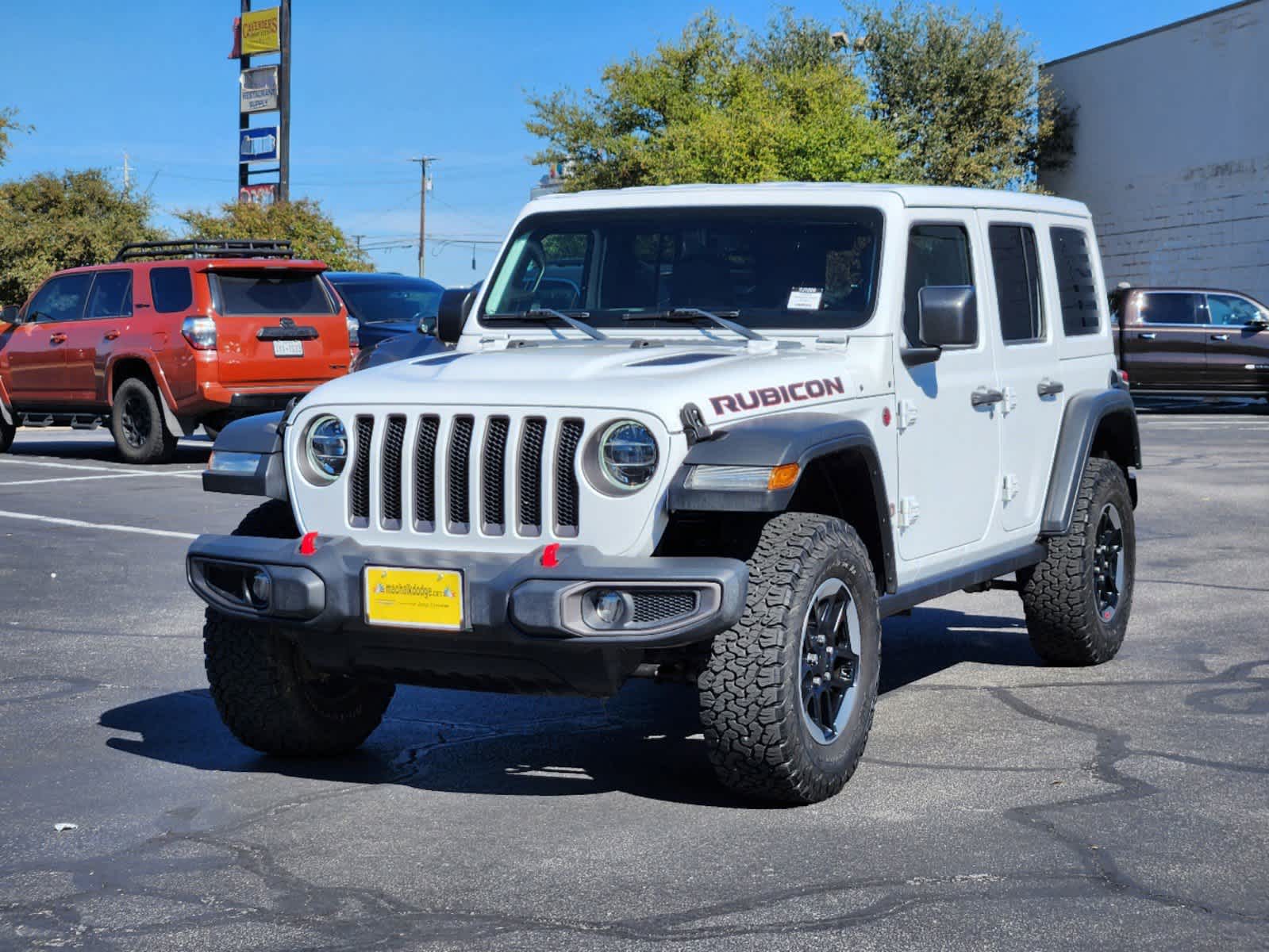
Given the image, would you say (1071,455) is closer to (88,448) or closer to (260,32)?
(88,448)

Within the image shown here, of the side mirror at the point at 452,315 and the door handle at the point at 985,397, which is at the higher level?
the side mirror at the point at 452,315

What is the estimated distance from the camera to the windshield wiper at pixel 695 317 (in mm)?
5980

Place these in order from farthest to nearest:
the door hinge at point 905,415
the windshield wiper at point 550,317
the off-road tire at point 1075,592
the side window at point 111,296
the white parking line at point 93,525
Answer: the side window at point 111,296 < the white parking line at point 93,525 < the off-road tire at point 1075,592 < the windshield wiper at point 550,317 < the door hinge at point 905,415

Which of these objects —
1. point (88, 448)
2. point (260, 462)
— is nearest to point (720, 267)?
point (260, 462)

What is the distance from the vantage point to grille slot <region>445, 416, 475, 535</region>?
5055mm

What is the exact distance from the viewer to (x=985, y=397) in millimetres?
6531

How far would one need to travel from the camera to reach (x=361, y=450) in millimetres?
5242

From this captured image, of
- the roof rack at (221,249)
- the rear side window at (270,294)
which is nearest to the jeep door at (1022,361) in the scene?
the rear side window at (270,294)

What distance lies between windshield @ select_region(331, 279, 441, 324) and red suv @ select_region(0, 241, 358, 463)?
1.71 metres

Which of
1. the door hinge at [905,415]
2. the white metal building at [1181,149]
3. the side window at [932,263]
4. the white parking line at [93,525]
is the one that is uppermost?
the white metal building at [1181,149]

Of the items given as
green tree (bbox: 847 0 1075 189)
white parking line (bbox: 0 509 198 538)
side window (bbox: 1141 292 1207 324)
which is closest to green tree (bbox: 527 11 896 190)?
green tree (bbox: 847 0 1075 189)

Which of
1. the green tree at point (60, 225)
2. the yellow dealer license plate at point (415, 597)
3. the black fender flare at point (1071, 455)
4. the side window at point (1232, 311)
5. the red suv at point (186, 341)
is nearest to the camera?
the yellow dealer license plate at point (415, 597)

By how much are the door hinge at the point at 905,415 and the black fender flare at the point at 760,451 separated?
0.62 m

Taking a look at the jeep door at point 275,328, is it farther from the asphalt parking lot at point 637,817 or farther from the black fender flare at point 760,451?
the black fender flare at point 760,451
